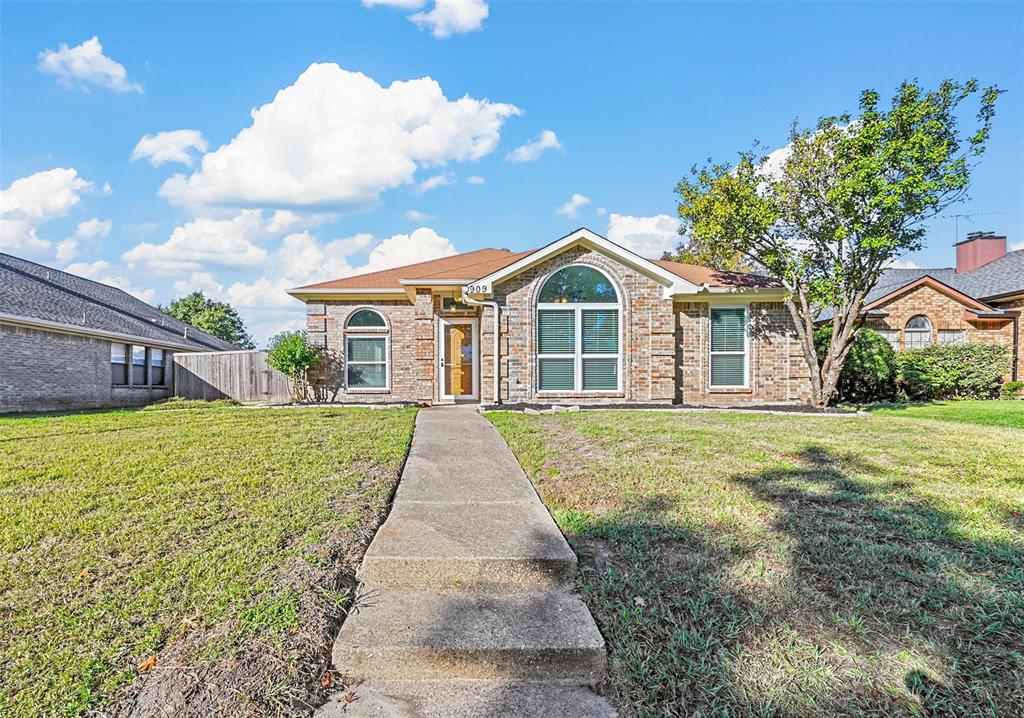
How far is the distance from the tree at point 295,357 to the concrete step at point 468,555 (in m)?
11.4

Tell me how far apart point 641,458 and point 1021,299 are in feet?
71.2

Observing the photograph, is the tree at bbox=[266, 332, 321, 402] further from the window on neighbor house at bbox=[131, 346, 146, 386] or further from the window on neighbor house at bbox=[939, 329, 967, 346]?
the window on neighbor house at bbox=[939, 329, 967, 346]

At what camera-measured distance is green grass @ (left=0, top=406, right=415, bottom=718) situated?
2309 mm

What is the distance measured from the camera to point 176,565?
3.15m

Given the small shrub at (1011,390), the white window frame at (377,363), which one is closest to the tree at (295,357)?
the white window frame at (377,363)

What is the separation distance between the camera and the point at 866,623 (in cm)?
260

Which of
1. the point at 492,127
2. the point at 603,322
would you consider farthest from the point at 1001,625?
the point at 492,127

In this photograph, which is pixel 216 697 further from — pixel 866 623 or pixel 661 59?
pixel 661 59

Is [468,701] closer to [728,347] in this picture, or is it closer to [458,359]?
[458,359]

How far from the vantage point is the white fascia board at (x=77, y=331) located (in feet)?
43.4

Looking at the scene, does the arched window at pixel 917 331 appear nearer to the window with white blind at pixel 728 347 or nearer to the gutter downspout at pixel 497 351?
the window with white blind at pixel 728 347

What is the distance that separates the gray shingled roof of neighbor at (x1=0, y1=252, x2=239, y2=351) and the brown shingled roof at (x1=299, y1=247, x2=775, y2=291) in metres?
7.58

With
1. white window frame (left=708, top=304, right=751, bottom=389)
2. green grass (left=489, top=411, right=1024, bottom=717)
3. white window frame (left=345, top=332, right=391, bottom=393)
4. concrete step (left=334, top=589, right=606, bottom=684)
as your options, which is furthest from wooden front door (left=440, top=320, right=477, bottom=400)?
concrete step (left=334, top=589, right=606, bottom=684)

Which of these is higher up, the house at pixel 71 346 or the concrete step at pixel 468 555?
the house at pixel 71 346
